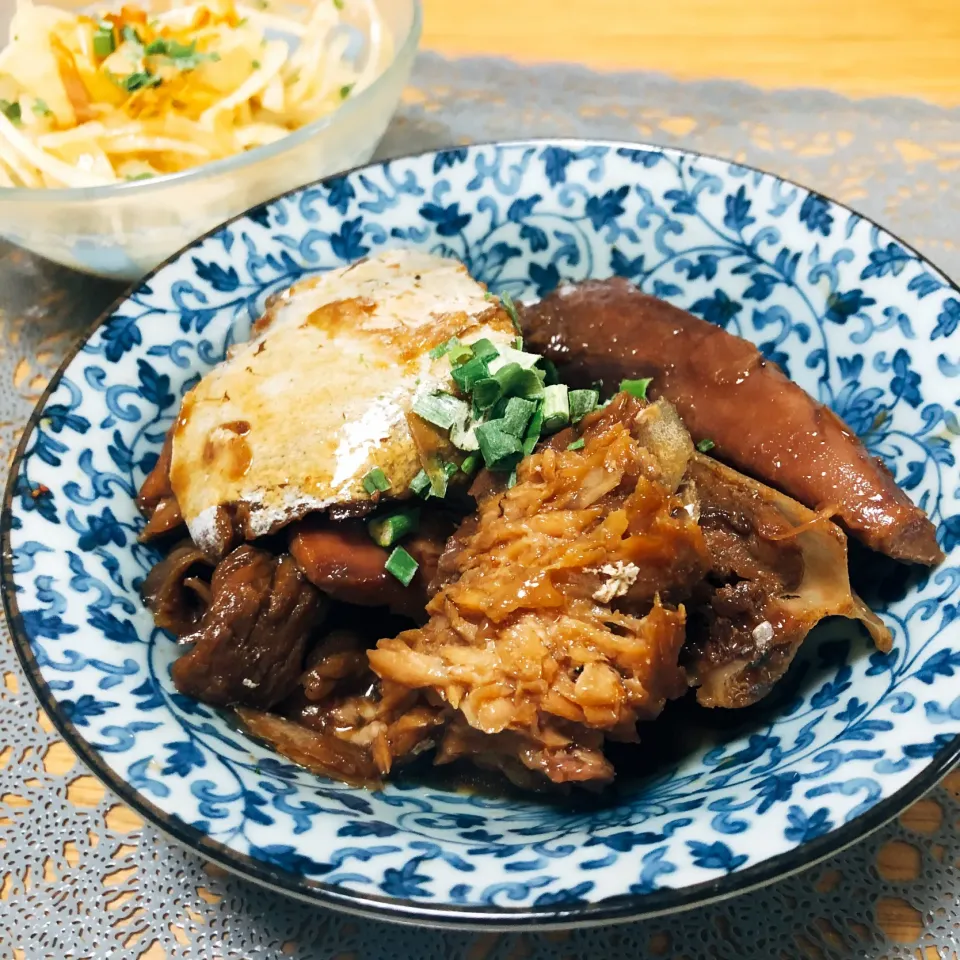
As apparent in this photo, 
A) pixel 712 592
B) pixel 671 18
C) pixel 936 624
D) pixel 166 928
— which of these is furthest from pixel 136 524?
pixel 671 18

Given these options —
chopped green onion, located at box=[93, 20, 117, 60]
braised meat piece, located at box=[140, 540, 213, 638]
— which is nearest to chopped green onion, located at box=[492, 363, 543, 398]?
braised meat piece, located at box=[140, 540, 213, 638]

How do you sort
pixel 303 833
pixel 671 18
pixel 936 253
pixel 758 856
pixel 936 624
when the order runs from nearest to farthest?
1. pixel 758 856
2. pixel 303 833
3. pixel 936 624
4. pixel 936 253
5. pixel 671 18

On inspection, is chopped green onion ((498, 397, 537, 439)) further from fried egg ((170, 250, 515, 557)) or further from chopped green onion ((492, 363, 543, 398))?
fried egg ((170, 250, 515, 557))

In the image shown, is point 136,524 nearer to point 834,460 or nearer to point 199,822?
point 199,822

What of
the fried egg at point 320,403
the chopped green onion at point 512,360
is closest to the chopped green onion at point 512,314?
the fried egg at point 320,403

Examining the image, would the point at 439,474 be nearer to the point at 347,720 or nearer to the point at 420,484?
the point at 420,484

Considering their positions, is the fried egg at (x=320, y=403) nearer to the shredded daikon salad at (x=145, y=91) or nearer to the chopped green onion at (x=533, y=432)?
the chopped green onion at (x=533, y=432)

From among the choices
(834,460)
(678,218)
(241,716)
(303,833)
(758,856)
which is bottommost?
(241,716)
